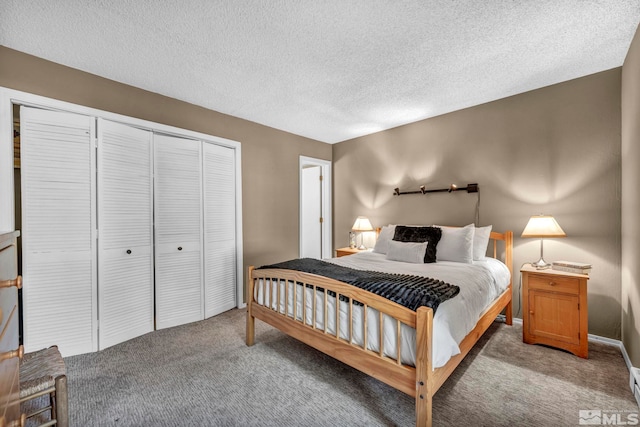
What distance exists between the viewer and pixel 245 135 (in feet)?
12.2

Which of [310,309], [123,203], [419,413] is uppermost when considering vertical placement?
[123,203]

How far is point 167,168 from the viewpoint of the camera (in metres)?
2.97

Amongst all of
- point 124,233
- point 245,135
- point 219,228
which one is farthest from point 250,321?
point 245,135

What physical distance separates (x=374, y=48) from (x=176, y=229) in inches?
104

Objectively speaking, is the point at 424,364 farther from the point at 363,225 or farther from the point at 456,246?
the point at 363,225

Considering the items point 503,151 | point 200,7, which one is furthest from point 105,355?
point 503,151

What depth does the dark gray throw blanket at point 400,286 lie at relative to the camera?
1567 millimetres

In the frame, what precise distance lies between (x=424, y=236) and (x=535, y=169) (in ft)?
4.37

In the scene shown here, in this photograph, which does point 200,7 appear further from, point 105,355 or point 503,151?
point 503,151

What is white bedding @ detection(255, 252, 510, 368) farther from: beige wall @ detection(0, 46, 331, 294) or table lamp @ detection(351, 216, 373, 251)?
beige wall @ detection(0, 46, 331, 294)

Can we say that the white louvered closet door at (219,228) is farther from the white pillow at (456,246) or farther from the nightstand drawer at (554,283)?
the nightstand drawer at (554,283)

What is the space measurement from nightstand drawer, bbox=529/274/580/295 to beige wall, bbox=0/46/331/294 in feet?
9.69

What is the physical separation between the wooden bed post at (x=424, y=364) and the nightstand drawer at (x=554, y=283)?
176 cm

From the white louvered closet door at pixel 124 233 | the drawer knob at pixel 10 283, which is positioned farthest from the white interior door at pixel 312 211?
the drawer knob at pixel 10 283
